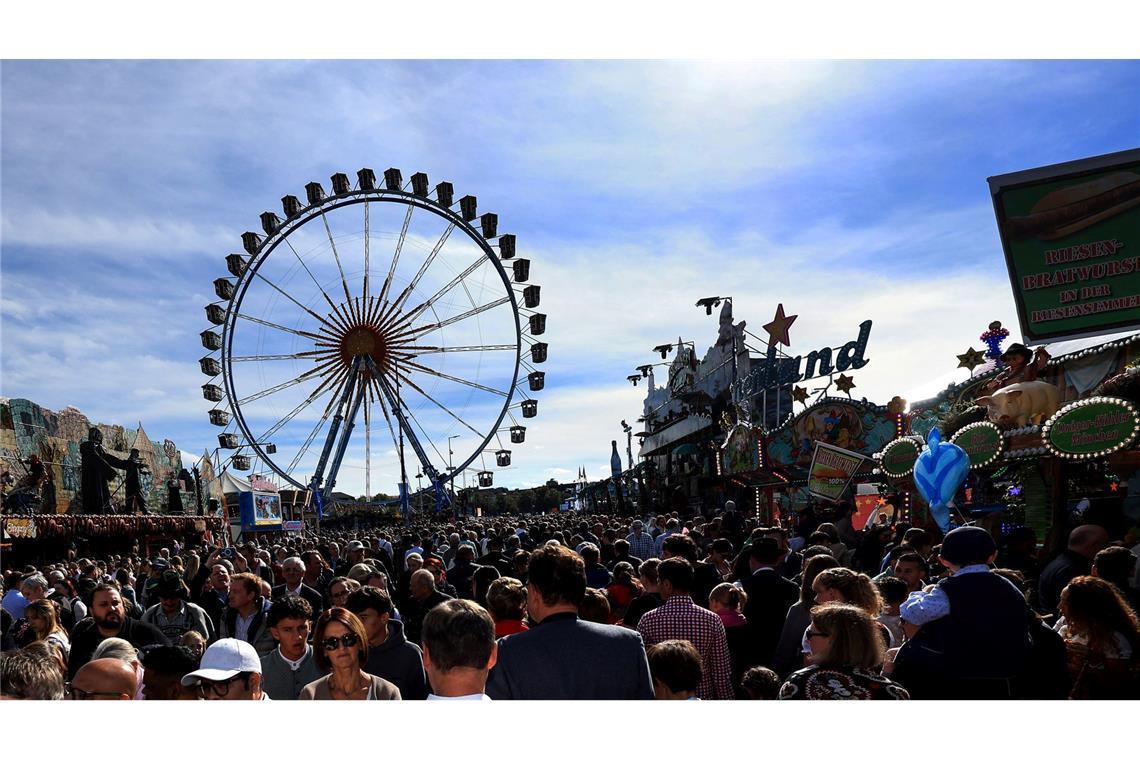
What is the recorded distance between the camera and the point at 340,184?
2823 centimetres

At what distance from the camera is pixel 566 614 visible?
3748mm

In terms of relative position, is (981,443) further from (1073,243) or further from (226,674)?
(226,674)

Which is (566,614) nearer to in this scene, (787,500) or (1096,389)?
(1096,389)

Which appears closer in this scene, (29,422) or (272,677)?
(272,677)

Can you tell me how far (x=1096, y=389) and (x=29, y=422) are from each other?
30.6m

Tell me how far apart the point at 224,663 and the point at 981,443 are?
413 inches

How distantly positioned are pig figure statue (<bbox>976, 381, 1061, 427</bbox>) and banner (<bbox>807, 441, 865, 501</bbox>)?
5.40 metres

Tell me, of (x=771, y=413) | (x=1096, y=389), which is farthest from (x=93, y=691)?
(x=771, y=413)

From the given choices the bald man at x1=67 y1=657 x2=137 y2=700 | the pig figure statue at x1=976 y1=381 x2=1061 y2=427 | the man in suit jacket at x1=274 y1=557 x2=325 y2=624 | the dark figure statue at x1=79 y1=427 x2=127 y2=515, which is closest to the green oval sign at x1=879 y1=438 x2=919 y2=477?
the pig figure statue at x1=976 y1=381 x2=1061 y2=427

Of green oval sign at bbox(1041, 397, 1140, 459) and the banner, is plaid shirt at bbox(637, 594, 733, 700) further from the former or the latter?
the banner

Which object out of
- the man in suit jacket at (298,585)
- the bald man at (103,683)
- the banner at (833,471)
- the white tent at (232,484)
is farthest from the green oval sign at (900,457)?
the white tent at (232,484)

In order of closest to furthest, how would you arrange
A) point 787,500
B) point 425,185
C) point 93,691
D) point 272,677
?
point 93,691, point 272,677, point 425,185, point 787,500

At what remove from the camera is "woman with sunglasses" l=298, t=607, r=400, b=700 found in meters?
4.09

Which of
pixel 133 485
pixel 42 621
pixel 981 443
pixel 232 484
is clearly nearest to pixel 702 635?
pixel 42 621
